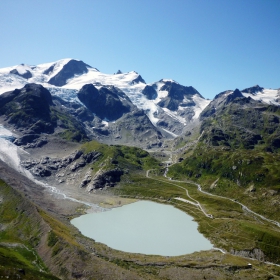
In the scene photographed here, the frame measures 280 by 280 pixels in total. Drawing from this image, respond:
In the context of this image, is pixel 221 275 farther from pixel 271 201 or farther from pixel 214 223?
pixel 271 201

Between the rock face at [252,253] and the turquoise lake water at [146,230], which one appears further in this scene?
the turquoise lake water at [146,230]

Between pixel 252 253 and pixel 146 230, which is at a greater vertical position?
pixel 252 253

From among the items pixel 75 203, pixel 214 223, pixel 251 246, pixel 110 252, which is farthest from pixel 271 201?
pixel 75 203

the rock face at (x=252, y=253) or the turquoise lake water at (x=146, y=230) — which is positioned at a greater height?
the rock face at (x=252, y=253)

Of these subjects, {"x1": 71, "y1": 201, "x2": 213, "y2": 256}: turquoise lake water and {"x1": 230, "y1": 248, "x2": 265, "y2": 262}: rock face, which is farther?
{"x1": 71, "y1": 201, "x2": 213, "y2": 256}: turquoise lake water

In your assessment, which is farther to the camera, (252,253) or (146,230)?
(146,230)

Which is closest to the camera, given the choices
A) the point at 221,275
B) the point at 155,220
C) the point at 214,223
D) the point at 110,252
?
the point at 221,275

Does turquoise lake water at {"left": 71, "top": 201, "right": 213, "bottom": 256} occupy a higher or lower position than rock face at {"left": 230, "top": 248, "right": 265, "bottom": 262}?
lower

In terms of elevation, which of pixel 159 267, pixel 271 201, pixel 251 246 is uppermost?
pixel 271 201
